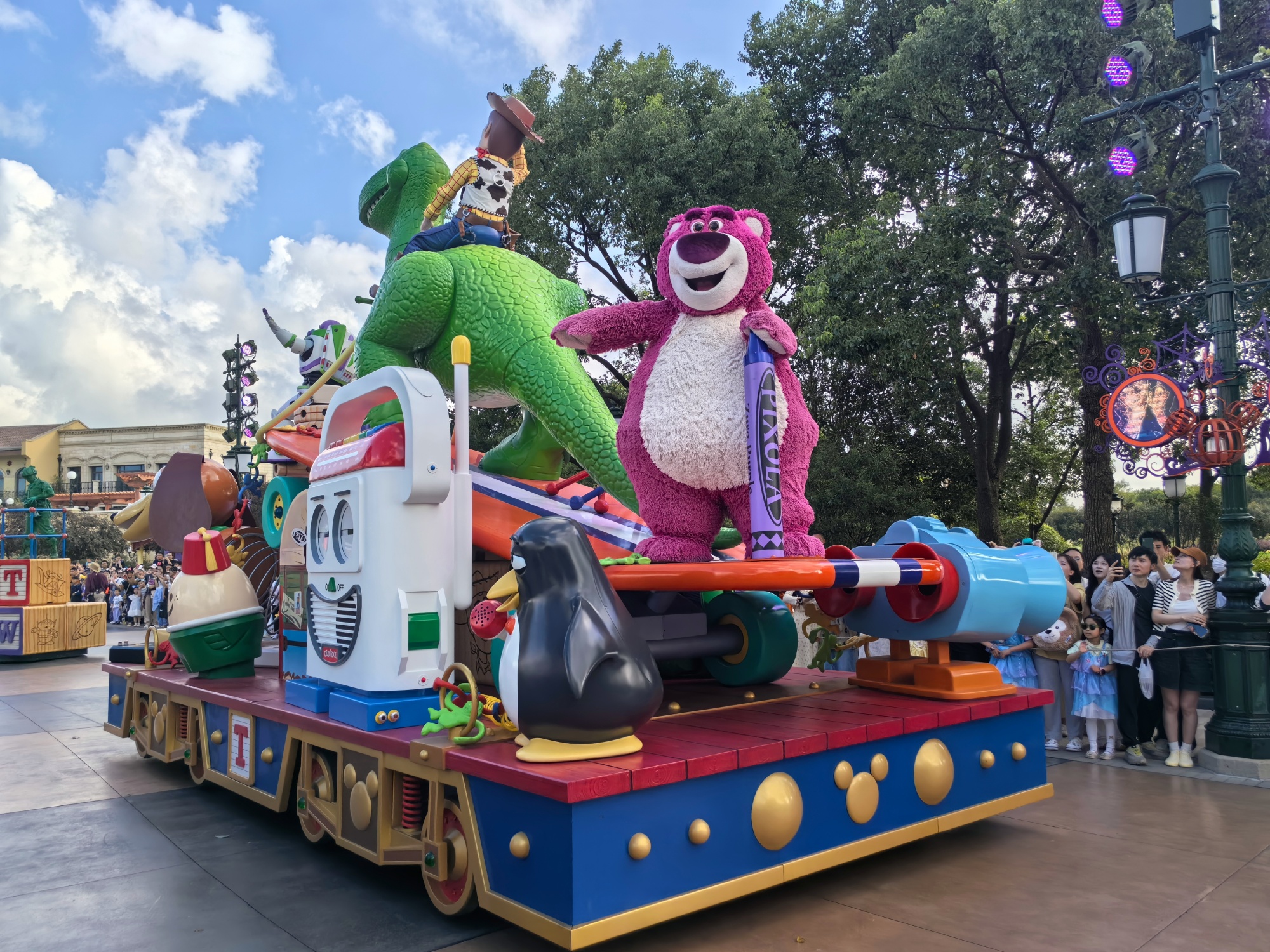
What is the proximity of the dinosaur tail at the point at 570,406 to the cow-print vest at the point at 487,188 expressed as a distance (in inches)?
49.5

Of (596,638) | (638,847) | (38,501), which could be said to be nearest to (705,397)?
(596,638)

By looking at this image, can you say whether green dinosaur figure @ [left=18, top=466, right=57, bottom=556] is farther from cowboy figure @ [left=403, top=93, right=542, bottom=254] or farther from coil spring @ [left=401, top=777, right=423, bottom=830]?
coil spring @ [left=401, top=777, right=423, bottom=830]

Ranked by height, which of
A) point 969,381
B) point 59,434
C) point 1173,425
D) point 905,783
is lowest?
point 905,783

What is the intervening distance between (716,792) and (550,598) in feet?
3.04

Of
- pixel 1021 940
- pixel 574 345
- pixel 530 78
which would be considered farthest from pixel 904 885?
pixel 530 78

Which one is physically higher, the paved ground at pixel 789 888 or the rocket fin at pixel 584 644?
the rocket fin at pixel 584 644

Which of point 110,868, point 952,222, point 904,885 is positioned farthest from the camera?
point 952,222

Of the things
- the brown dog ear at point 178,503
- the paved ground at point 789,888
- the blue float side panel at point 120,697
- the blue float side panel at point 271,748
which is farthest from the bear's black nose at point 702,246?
the blue float side panel at point 120,697

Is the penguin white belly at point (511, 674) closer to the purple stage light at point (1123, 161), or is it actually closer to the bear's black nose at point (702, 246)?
the bear's black nose at point (702, 246)

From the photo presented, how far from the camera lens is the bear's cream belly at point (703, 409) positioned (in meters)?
4.07

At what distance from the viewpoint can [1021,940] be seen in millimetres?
3248

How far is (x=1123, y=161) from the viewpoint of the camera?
20.8ft

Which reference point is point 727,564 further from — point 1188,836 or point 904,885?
point 1188,836

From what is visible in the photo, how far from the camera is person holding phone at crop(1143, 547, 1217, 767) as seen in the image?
5.99m
